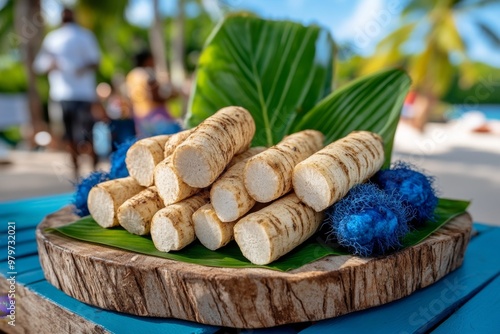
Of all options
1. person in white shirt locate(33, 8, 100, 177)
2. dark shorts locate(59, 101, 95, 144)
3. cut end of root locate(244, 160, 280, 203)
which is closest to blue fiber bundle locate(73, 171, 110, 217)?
cut end of root locate(244, 160, 280, 203)

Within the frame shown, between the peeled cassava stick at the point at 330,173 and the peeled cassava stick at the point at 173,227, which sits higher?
the peeled cassava stick at the point at 330,173

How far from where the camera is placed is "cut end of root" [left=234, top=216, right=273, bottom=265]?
0.95 meters

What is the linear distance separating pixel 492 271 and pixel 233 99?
92cm

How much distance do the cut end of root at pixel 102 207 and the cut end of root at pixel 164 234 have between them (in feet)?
0.58

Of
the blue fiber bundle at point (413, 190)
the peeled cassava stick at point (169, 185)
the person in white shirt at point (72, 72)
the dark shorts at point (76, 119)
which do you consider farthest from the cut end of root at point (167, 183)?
the dark shorts at point (76, 119)

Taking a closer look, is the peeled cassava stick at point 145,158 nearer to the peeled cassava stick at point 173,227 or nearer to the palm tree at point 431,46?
the peeled cassava stick at point 173,227

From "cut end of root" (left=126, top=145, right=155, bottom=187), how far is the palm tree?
48.0ft

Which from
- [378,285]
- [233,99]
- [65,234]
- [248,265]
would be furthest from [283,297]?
[233,99]

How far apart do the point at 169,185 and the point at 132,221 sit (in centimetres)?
13

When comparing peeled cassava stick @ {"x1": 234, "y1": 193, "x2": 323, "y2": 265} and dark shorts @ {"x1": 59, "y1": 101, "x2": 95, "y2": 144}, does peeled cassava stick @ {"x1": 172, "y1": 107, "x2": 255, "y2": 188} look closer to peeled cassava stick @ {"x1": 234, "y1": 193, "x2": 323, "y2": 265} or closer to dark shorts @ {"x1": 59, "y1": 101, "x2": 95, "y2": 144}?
peeled cassava stick @ {"x1": 234, "y1": 193, "x2": 323, "y2": 265}

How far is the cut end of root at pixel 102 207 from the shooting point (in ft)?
3.83

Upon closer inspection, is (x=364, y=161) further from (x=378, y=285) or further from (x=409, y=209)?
(x=378, y=285)

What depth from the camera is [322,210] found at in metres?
1.06

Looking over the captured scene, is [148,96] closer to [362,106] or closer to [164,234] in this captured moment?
[362,106]
